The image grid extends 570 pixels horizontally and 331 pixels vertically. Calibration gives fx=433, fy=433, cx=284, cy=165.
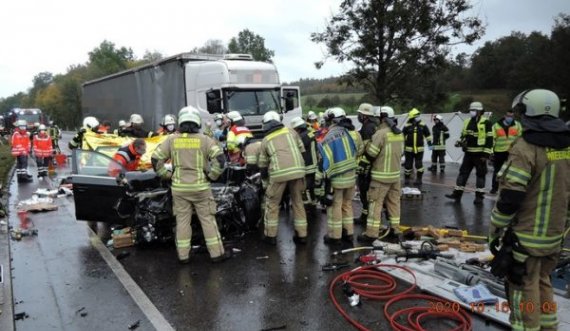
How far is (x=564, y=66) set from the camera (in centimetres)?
2575

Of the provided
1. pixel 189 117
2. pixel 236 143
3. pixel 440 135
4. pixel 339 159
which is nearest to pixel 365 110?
pixel 339 159

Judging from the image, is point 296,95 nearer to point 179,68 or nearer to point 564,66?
point 179,68

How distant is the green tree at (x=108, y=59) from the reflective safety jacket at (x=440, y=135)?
68.0 m

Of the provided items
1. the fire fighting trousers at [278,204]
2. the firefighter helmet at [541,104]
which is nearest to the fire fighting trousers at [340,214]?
the fire fighting trousers at [278,204]

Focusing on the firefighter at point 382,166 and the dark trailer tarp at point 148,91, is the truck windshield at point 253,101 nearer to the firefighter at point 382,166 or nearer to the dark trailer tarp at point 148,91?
the dark trailer tarp at point 148,91

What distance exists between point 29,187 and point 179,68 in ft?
17.6

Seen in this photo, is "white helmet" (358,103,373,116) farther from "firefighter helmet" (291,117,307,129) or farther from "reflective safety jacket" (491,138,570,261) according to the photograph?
"reflective safety jacket" (491,138,570,261)

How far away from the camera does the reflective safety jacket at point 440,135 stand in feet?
42.1

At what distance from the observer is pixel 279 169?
19.0ft

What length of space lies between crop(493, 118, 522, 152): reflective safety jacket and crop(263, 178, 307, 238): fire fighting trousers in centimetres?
455

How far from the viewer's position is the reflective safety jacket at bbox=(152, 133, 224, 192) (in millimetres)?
5293

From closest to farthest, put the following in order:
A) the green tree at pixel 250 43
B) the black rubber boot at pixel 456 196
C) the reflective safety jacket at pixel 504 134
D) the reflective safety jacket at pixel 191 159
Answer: the reflective safety jacket at pixel 191 159 < the reflective safety jacket at pixel 504 134 < the black rubber boot at pixel 456 196 < the green tree at pixel 250 43

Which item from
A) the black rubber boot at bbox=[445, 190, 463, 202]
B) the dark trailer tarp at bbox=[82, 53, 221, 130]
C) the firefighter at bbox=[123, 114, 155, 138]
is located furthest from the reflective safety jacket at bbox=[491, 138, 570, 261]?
the dark trailer tarp at bbox=[82, 53, 221, 130]

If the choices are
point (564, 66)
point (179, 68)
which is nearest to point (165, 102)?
point (179, 68)
